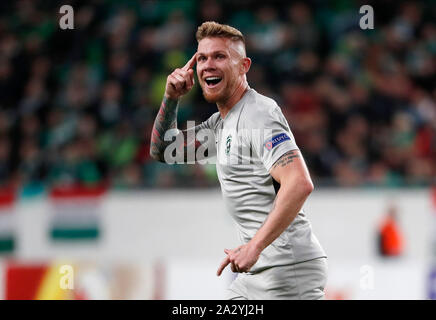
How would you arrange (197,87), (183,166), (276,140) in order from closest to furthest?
(276,140) → (183,166) → (197,87)

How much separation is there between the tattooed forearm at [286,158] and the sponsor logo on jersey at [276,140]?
0.08 meters

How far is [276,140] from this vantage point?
3.89m

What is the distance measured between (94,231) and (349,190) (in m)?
3.28

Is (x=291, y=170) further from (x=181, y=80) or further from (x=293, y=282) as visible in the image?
(x=181, y=80)

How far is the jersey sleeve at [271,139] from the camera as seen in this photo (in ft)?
12.7

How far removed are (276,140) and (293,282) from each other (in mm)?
778

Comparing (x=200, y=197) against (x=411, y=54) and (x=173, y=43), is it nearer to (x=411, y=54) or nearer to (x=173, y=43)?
(x=173, y=43)

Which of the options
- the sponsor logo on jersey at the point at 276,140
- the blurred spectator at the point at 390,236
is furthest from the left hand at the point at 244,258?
the blurred spectator at the point at 390,236

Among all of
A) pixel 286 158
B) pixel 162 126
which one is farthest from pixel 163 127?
pixel 286 158

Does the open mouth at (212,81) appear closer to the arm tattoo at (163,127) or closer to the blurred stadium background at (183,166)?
the arm tattoo at (163,127)

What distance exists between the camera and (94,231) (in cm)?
977

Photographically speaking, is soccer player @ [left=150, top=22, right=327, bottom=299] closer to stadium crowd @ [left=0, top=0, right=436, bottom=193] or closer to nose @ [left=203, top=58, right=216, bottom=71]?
nose @ [left=203, top=58, right=216, bottom=71]

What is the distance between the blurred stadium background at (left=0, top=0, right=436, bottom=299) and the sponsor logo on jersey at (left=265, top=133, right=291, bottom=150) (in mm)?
4821
